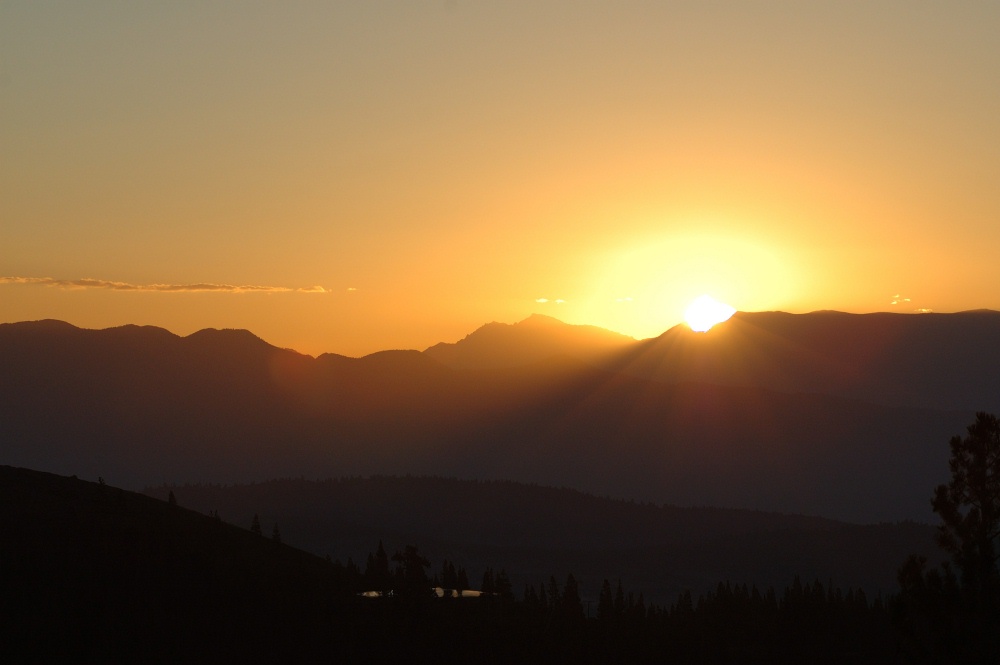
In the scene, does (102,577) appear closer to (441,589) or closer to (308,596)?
(308,596)

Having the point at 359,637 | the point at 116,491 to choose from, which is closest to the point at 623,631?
the point at 359,637

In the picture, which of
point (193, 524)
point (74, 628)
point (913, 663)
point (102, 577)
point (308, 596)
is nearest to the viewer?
point (913, 663)

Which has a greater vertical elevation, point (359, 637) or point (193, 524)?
point (193, 524)

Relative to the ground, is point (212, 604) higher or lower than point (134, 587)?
lower

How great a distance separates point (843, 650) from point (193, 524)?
344ft

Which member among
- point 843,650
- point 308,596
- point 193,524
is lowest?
point 843,650

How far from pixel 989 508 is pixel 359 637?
9531cm

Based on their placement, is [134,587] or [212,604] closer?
[134,587]

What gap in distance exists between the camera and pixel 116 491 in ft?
509

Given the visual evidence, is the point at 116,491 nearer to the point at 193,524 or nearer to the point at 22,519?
the point at 193,524

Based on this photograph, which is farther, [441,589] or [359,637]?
[441,589]

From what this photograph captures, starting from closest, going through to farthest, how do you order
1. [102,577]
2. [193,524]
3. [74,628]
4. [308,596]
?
[74,628] < [102,577] < [308,596] < [193,524]

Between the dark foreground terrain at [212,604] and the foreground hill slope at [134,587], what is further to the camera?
the dark foreground terrain at [212,604]

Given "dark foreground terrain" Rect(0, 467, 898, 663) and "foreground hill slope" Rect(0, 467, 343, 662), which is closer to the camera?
"foreground hill slope" Rect(0, 467, 343, 662)
